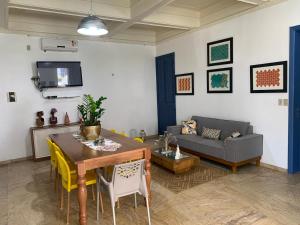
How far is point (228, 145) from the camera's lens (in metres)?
3.74

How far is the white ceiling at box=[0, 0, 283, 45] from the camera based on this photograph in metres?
3.65

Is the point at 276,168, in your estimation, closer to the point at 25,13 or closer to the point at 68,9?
the point at 68,9

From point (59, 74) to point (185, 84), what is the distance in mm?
2888

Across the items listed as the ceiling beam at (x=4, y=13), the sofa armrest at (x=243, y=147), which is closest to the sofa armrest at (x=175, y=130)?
the sofa armrest at (x=243, y=147)

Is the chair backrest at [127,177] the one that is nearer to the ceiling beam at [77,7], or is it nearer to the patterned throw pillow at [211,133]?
the patterned throw pillow at [211,133]

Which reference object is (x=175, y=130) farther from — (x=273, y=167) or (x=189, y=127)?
(x=273, y=167)

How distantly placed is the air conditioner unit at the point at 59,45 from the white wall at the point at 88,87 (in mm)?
145

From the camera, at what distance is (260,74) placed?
3.93 metres

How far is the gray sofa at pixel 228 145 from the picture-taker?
3.72m

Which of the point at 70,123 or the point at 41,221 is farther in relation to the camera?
the point at 70,123

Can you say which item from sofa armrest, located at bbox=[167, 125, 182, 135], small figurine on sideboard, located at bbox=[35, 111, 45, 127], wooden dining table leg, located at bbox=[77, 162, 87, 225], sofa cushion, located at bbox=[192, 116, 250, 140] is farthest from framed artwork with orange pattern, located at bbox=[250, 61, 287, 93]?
small figurine on sideboard, located at bbox=[35, 111, 45, 127]

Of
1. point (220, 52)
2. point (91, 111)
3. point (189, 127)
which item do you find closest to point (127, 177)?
point (91, 111)

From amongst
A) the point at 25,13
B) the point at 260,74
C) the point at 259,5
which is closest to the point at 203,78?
the point at 260,74

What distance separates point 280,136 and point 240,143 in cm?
→ 66
